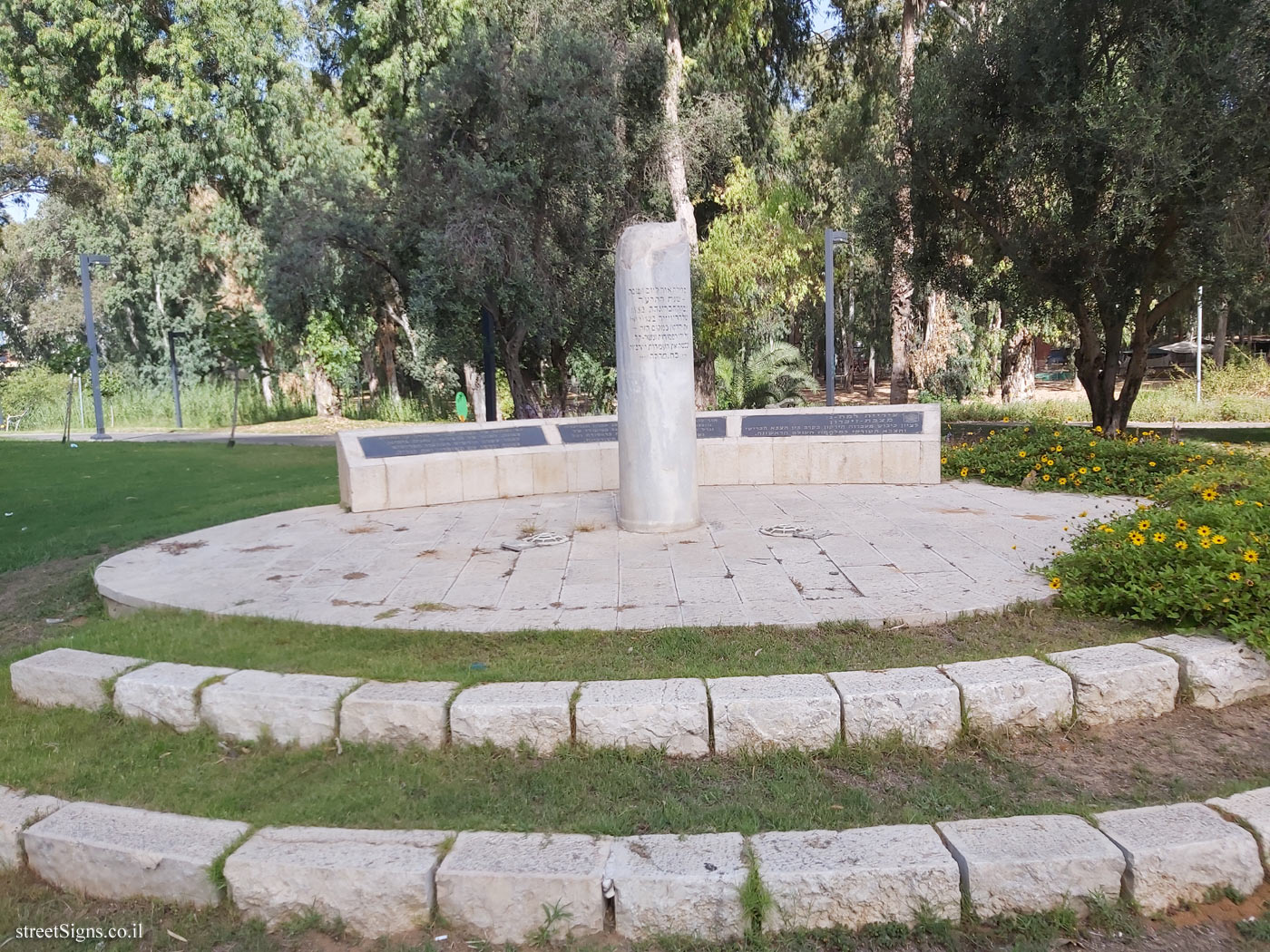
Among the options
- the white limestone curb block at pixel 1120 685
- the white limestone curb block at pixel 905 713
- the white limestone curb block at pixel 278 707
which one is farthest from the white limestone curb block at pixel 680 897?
the white limestone curb block at pixel 1120 685

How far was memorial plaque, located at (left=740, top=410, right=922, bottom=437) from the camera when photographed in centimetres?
903

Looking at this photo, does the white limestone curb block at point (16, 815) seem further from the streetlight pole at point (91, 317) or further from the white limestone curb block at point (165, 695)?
the streetlight pole at point (91, 317)

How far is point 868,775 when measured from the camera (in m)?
3.41

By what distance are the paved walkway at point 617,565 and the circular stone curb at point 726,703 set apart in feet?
2.88

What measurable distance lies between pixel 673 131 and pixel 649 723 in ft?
51.8

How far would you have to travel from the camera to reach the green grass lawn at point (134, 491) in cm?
802

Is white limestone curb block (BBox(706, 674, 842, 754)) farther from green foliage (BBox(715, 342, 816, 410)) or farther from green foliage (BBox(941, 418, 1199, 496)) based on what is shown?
green foliage (BBox(715, 342, 816, 410))

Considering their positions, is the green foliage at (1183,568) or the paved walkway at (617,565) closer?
the green foliage at (1183,568)

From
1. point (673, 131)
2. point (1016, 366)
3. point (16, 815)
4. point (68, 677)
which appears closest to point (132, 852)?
point (16, 815)

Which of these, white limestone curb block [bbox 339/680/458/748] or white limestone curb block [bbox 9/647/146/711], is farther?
white limestone curb block [bbox 9/647/146/711]

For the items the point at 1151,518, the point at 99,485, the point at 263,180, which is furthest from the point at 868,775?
the point at 263,180

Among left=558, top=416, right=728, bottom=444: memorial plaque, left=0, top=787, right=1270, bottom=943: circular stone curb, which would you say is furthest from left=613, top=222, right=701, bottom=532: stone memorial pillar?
left=0, top=787, right=1270, bottom=943: circular stone curb

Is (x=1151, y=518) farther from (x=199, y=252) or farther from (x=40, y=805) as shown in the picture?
(x=199, y=252)

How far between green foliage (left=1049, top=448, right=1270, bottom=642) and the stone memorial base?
3.35m
